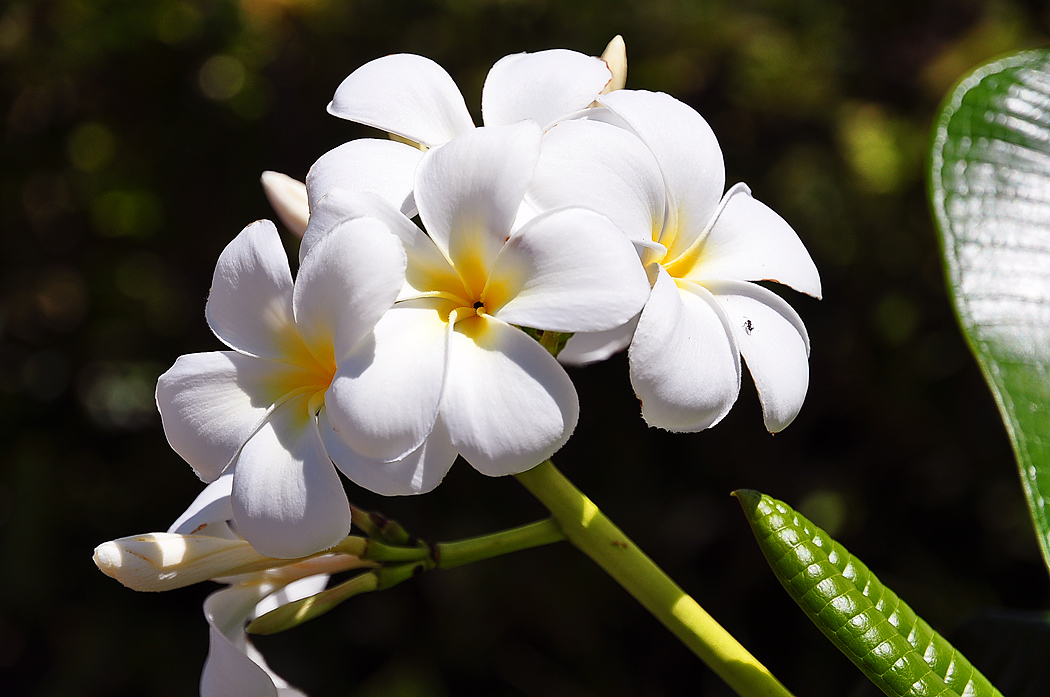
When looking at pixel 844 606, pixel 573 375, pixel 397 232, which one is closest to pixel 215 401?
pixel 397 232

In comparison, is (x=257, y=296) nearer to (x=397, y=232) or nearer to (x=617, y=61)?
(x=397, y=232)

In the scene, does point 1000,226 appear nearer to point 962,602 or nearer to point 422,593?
point 962,602

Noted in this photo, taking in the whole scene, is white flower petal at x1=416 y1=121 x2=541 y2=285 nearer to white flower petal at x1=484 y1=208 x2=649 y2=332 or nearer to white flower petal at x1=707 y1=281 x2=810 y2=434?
white flower petal at x1=484 y1=208 x2=649 y2=332

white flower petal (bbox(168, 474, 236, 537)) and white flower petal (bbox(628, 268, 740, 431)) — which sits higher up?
white flower petal (bbox(628, 268, 740, 431))

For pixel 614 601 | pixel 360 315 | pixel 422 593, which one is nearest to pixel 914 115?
pixel 614 601

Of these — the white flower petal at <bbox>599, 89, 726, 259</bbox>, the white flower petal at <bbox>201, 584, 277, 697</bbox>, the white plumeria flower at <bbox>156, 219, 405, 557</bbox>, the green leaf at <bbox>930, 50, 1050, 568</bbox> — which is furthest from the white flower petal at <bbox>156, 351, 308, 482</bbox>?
the green leaf at <bbox>930, 50, 1050, 568</bbox>
